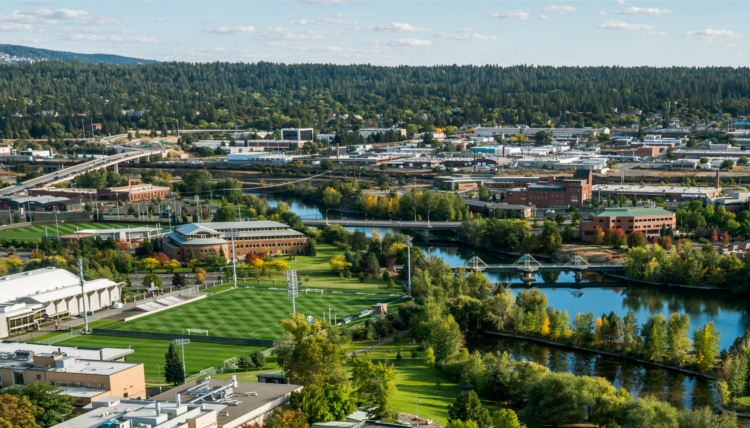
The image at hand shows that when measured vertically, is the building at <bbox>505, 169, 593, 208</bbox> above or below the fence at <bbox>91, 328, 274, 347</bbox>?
above

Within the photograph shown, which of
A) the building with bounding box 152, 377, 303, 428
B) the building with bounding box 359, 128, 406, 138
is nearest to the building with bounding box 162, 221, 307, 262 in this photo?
the building with bounding box 152, 377, 303, 428

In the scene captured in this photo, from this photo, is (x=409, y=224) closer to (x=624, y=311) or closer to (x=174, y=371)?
(x=624, y=311)

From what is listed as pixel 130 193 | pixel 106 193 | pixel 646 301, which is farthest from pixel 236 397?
pixel 106 193

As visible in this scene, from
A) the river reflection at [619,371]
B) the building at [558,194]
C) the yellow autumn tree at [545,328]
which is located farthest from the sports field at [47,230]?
the yellow autumn tree at [545,328]

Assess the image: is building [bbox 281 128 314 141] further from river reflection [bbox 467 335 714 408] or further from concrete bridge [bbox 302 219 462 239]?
river reflection [bbox 467 335 714 408]

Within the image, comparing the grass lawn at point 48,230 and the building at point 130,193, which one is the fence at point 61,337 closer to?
the grass lawn at point 48,230
